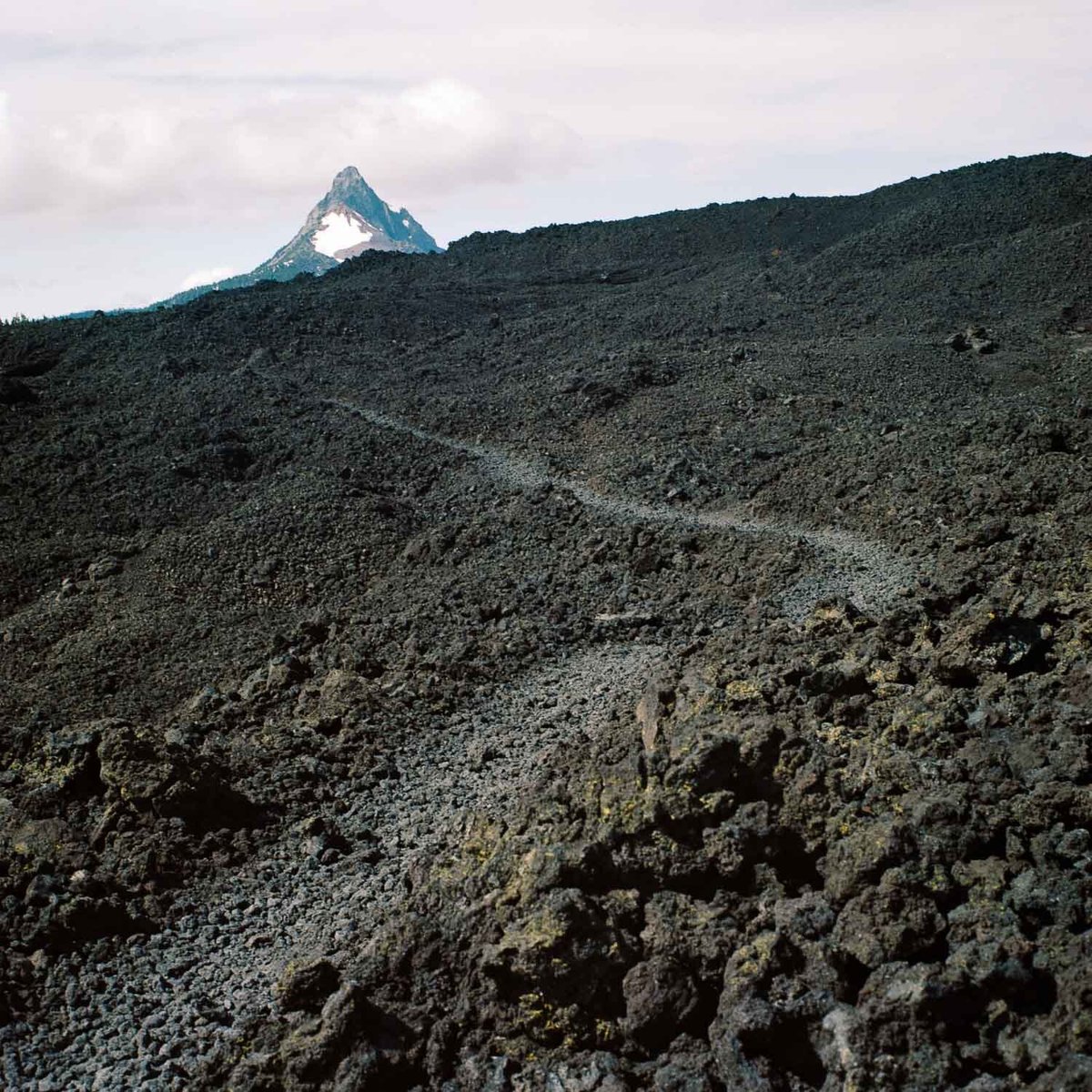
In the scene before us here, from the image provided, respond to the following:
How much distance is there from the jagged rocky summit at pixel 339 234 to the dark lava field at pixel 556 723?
3206cm

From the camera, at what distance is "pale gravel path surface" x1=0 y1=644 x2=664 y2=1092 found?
790 cm

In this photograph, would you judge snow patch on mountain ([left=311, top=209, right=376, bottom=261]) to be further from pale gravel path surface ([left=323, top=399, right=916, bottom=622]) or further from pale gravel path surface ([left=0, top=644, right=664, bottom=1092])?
pale gravel path surface ([left=0, top=644, right=664, bottom=1092])

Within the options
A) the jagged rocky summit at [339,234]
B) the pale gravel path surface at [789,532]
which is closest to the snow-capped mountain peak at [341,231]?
the jagged rocky summit at [339,234]

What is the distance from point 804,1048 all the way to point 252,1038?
11.8ft

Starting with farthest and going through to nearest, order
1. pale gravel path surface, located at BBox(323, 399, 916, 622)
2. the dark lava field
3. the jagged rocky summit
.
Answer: the jagged rocky summit → pale gravel path surface, located at BBox(323, 399, 916, 622) → the dark lava field

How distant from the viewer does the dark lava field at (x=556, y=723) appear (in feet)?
23.0

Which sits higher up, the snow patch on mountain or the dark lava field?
the snow patch on mountain

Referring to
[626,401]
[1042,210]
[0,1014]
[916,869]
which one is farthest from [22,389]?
[1042,210]

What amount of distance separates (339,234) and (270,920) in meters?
57.0

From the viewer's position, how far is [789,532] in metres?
17.9

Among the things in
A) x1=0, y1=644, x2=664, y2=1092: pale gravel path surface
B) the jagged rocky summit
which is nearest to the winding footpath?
x1=0, y1=644, x2=664, y2=1092: pale gravel path surface

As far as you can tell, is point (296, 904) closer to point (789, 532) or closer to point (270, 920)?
point (270, 920)

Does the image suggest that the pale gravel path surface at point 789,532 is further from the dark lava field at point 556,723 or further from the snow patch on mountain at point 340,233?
the snow patch on mountain at point 340,233

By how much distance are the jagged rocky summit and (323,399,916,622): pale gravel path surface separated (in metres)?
37.4
